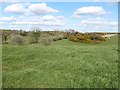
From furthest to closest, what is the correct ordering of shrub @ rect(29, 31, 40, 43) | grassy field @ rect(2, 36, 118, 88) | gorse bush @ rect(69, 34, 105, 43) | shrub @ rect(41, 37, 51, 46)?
gorse bush @ rect(69, 34, 105, 43) < shrub @ rect(29, 31, 40, 43) < shrub @ rect(41, 37, 51, 46) < grassy field @ rect(2, 36, 118, 88)

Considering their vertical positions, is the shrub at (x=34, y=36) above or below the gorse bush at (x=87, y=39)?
above

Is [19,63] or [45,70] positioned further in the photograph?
[19,63]

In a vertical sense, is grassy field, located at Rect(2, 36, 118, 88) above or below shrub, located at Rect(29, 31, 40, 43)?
below

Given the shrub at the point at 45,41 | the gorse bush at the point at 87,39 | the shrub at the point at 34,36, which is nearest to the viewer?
→ the shrub at the point at 45,41

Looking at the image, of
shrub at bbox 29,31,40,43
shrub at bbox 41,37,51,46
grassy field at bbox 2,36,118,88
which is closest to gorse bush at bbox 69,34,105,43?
shrub at bbox 29,31,40,43

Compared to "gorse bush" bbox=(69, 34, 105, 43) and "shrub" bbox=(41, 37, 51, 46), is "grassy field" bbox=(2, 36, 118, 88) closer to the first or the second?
"shrub" bbox=(41, 37, 51, 46)

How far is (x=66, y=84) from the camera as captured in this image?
1539cm

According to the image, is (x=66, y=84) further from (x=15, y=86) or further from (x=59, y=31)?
(x=59, y=31)

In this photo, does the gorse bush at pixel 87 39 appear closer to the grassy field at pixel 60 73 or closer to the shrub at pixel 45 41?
the shrub at pixel 45 41

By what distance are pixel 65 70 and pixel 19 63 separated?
563 centimetres

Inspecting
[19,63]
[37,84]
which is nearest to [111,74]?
[37,84]

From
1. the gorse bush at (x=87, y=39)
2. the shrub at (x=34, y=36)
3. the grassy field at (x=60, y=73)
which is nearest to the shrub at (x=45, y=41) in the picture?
the shrub at (x=34, y=36)

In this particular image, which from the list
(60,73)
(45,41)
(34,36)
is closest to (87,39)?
(45,41)

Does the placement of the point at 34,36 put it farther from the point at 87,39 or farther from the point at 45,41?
the point at 87,39
